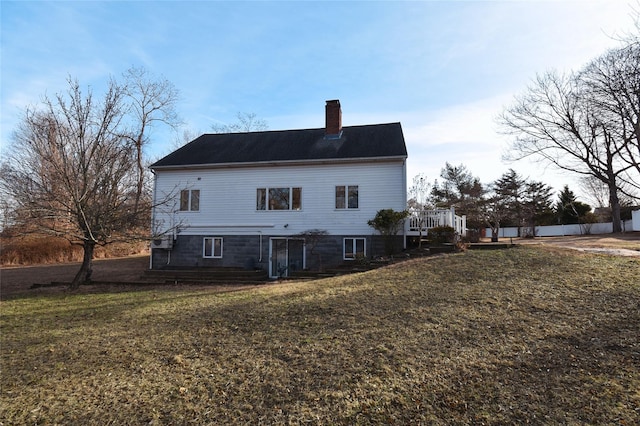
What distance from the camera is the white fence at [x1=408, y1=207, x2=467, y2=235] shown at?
→ 1461 centimetres

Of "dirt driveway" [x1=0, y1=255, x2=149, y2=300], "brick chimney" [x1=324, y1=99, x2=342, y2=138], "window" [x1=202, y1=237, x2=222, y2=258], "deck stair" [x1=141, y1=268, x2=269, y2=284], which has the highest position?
"brick chimney" [x1=324, y1=99, x2=342, y2=138]

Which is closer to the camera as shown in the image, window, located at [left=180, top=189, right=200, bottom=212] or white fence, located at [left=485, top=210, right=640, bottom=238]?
window, located at [left=180, top=189, right=200, bottom=212]

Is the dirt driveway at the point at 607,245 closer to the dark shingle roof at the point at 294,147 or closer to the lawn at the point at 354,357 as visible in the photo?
the lawn at the point at 354,357

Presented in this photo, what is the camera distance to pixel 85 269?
12984 mm

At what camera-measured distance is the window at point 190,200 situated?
17562 millimetres

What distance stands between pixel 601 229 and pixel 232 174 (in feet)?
107

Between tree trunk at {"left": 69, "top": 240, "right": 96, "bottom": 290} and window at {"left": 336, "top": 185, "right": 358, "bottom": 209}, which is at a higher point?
window at {"left": 336, "top": 185, "right": 358, "bottom": 209}

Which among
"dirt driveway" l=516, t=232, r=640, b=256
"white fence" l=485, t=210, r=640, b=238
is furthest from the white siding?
"white fence" l=485, t=210, r=640, b=238

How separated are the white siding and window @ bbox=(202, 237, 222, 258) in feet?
1.22

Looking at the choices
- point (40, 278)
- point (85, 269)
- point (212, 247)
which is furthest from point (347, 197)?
point (40, 278)

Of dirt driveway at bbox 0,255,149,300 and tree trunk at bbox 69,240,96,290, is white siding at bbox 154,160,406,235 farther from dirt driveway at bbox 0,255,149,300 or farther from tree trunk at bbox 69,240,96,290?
tree trunk at bbox 69,240,96,290

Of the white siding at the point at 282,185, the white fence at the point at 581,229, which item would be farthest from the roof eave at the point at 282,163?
the white fence at the point at 581,229

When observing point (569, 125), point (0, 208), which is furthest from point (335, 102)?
point (569, 125)

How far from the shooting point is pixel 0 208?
10766 mm
